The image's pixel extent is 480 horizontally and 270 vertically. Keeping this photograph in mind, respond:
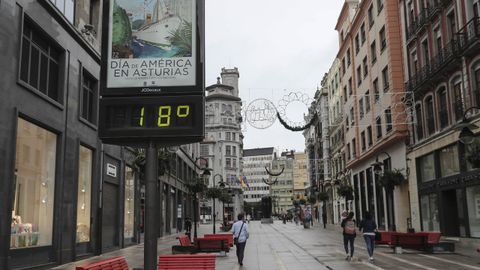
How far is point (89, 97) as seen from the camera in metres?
24.1

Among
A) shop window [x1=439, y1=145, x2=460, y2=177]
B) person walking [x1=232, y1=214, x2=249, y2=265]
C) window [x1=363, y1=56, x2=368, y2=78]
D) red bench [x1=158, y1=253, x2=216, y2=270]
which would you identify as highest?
window [x1=363, y1=56, x2=368, y2=78]

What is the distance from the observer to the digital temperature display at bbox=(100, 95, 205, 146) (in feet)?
28.5

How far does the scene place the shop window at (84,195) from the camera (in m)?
22.0

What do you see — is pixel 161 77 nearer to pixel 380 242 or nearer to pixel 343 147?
pixel 380 242

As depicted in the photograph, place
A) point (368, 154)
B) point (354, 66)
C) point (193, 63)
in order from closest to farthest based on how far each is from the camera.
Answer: point (193, 63)
point (368, 154)
point (354, 66)

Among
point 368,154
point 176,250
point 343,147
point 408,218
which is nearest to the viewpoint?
point 176,250

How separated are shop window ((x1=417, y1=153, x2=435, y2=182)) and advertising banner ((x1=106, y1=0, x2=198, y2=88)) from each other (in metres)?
24.8

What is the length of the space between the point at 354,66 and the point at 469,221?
27957mm

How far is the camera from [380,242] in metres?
23.4

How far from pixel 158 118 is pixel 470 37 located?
20.6m

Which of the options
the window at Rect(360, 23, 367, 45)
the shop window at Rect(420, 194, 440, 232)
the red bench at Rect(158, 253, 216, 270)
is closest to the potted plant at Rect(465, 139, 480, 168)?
the red bench at Rect(158, 253, 216, 270)

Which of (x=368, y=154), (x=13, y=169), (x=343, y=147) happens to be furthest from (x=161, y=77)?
(x=343, y=147)

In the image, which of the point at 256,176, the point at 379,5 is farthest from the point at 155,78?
the point at 256,176

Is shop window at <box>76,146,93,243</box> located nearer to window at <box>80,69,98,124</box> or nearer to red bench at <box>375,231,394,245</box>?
window at <box>80,69,98,124</box>
